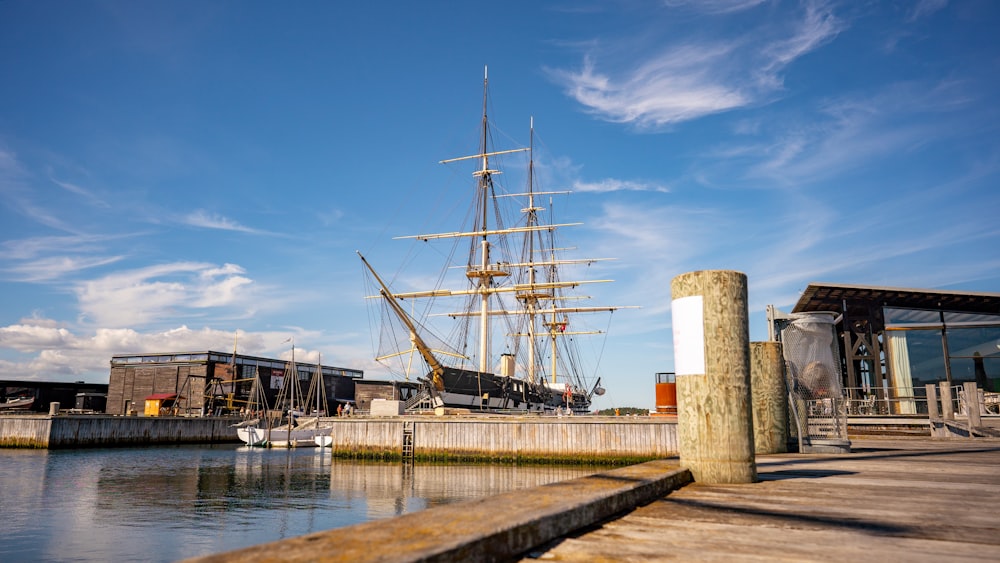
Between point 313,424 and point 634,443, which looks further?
point 313,424

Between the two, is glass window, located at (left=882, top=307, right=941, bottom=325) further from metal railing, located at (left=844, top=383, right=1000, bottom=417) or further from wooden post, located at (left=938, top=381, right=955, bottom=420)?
wooden post, located at (left=938, top=381, right=955, bottom=420)

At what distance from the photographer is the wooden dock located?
3154 mm

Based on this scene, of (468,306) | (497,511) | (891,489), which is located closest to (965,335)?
(891,489)

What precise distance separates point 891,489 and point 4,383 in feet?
318

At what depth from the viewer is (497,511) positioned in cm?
403

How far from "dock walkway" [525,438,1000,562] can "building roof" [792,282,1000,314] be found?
23270 millimetres

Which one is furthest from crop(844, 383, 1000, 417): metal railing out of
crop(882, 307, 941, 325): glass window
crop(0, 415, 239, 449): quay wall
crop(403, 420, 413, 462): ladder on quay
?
crop(0, 415, 239, 449): quay wall

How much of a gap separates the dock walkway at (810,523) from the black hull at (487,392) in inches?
1575

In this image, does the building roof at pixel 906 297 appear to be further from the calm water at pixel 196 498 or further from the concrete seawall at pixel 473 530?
the concrete seawall at pixel 473 530

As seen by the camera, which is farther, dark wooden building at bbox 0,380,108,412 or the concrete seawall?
dark wooden building at bbox 0,380,108,412

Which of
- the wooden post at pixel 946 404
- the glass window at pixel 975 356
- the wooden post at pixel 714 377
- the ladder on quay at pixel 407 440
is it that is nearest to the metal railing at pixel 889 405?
the glass window at pixel 975 356

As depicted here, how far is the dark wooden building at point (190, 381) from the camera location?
240 ft

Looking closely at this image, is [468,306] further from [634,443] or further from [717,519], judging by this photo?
[717,519]

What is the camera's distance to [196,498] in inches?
965
